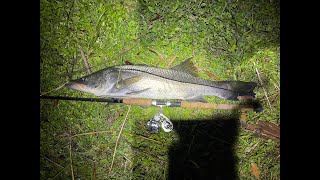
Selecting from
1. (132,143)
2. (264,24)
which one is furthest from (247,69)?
(132,143)

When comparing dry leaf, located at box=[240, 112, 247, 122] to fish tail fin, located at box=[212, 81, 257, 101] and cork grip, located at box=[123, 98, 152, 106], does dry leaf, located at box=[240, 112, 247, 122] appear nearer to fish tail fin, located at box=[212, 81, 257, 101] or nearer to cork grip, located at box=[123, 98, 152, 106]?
fish tail fin, located at box=[212, 81, 257, 101]

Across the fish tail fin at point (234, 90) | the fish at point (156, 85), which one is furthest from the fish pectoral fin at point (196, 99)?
the fish tail fin at point (234, 90)

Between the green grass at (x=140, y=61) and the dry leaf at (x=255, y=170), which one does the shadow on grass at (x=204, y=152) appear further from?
the dry leaf at (x=255, y=170)

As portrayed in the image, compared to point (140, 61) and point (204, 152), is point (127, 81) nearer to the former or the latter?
point (140, 61)

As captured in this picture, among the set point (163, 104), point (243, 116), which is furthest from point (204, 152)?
point (163, 104)

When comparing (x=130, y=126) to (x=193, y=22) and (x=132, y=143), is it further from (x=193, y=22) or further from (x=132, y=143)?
(x=193, y=22)
